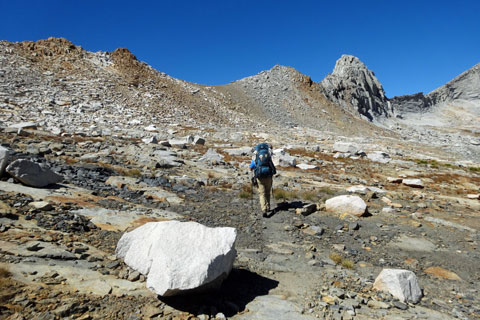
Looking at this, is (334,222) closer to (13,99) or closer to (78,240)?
(78,240)

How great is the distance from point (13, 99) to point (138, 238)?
35.8 m

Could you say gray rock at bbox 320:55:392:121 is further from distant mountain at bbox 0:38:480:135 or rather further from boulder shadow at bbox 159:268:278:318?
boulder shadow at bbox 159:268:278:318

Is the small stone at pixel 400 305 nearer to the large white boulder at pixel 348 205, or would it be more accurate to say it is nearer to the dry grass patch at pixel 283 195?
the large white boulder at pixel 348 205

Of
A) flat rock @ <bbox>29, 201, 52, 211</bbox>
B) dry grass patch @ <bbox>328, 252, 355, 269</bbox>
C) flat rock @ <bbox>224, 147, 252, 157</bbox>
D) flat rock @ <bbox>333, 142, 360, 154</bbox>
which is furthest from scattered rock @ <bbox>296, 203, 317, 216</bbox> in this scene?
flat rock @ <bbox>333, 142, 360, 154</bbox>

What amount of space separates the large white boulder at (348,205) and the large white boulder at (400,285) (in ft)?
14.5

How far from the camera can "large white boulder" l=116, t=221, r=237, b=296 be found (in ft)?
12.7

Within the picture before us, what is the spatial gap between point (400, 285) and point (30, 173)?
31.1 feet

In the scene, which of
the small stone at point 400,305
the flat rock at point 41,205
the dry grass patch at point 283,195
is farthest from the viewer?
the dry grass patch at point 283,195

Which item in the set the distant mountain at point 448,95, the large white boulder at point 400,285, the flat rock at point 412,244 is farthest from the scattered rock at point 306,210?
the distant mountain at point 448,95

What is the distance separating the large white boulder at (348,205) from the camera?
9.45 m

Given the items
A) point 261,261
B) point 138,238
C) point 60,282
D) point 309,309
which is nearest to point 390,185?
point 261,261

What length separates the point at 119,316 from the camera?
11.8ft

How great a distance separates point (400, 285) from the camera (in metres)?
4.90

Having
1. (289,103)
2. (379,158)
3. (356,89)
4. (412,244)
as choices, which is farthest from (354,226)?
(356,89)
